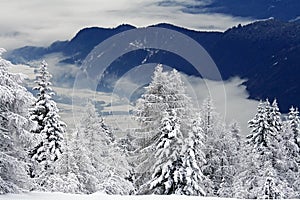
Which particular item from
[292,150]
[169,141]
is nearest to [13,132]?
→ [169,141]

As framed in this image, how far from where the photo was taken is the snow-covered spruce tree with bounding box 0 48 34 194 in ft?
61.4

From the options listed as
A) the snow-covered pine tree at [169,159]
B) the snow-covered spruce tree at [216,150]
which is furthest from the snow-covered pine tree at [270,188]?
the snow-covered pine tree at [169,159]

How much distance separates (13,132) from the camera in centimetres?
1916

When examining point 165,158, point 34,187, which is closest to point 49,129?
point 165,158

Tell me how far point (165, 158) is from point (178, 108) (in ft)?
9.73

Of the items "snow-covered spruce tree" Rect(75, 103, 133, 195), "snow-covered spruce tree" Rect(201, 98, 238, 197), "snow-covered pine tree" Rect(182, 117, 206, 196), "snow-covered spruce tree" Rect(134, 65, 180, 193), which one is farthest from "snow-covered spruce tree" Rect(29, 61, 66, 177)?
"snow-covered spruce tree" Rect(201, 98, 238, 197)

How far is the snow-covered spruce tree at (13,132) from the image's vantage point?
18703 mm

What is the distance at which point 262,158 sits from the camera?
3809cm

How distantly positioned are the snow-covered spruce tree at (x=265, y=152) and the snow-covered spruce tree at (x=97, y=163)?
8884 mm

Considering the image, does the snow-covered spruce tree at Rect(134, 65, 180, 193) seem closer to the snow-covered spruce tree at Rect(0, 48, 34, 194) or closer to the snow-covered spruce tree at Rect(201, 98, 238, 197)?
the snow-covered spruce tree at Rect(201, 98, 238, 197)

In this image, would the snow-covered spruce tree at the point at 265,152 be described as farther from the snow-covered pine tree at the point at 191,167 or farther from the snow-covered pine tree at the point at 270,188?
→ the snow-covered pine tree at the point at 191,167

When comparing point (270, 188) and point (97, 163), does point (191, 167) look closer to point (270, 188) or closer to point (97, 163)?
point (270, 188)

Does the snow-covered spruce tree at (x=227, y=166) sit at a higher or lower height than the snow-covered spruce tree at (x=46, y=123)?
lower

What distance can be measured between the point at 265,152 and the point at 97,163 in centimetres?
1249
